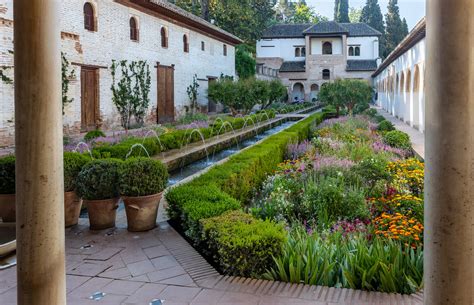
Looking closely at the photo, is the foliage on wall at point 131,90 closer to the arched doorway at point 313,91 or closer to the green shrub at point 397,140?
the green shrub at point 397,140

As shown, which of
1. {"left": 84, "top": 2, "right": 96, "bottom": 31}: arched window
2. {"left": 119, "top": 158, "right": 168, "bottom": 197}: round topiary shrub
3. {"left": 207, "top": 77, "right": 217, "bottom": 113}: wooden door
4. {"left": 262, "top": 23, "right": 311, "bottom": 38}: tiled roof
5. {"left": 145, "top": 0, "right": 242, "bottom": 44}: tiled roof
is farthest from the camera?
{"left": 262, "top": 23, "right": 311, "bottom": 38}: tiled roof

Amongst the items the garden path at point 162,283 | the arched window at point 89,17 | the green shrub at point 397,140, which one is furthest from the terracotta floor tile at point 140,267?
the arched window at point 89,17

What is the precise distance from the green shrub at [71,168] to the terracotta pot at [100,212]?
0.89 ft

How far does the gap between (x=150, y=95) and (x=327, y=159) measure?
1253 centimetres

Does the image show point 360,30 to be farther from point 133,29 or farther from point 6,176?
point 6,176

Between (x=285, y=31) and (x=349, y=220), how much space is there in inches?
1874

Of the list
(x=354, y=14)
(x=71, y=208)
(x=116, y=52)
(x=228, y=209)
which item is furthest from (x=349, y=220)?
(x=354, y=14)

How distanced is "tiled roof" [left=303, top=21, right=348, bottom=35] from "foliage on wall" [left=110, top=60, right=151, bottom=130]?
32.7m

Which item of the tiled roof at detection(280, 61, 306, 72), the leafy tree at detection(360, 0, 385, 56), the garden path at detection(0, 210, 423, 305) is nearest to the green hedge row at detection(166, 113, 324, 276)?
the garden path at detection(0, 210, 423, 305)

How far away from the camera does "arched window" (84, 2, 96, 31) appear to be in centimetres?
1537

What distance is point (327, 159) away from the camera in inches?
309

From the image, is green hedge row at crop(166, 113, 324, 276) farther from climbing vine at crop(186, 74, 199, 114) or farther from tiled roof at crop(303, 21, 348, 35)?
tiled roof at crop(303, 21, 348, 35)

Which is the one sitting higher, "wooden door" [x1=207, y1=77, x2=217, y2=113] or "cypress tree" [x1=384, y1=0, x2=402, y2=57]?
"cypress tree" [x1=384, y1=0, x2=402, y2=57]

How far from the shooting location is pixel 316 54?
48.2 meters
